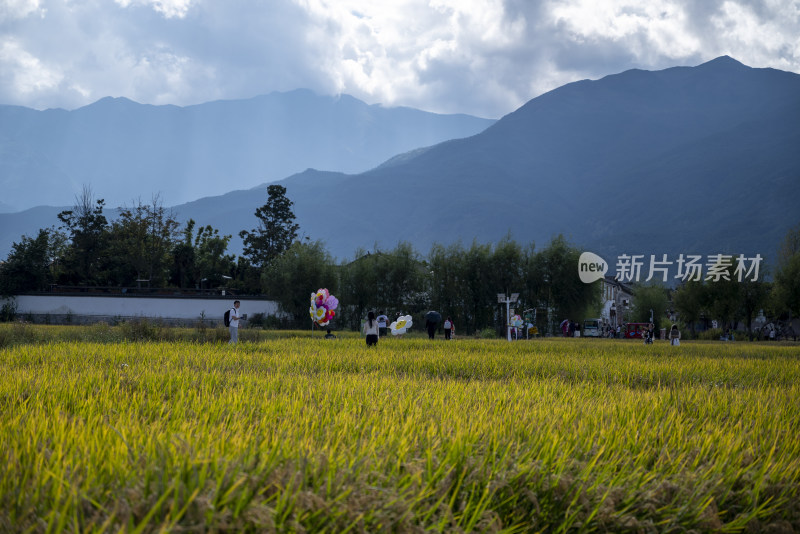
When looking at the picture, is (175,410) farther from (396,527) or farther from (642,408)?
(642,408)

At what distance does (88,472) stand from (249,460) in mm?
831

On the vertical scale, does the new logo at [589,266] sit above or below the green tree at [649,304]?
above

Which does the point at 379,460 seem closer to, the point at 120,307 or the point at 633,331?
the point at 120,307

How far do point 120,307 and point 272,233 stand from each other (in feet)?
80.2

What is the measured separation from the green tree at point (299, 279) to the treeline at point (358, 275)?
7cm

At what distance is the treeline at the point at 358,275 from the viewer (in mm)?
47781

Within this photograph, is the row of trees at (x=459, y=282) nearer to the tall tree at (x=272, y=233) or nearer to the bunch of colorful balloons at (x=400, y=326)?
the bunch of colorful balloons at (x=400, y=326)

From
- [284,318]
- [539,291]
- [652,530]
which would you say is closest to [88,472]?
[652,530]

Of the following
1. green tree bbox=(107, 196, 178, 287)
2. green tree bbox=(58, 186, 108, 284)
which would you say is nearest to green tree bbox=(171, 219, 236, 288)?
green tree bbox=(107, 196, 178, 287)

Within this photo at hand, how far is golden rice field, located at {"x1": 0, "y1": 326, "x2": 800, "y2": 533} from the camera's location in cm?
321

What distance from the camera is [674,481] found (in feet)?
15.1

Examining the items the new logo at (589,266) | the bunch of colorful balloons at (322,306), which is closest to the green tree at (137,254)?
the bunch of colorful balloons at (322,306)

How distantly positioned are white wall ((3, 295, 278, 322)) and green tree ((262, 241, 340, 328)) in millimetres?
3836

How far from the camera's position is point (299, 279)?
156 ft
